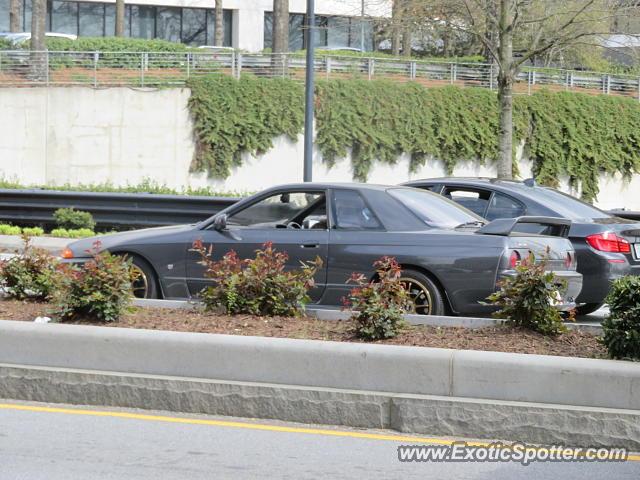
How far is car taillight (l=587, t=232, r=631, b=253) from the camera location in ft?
35.3

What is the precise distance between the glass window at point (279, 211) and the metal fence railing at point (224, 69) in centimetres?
2285

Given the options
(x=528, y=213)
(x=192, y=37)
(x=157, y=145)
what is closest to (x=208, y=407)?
(x=528, y=213)

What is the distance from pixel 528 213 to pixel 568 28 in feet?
44.3

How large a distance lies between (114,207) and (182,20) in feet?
133

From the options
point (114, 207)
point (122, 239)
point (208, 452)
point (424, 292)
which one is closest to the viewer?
point (208, 452)

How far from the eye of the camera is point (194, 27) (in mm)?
59781

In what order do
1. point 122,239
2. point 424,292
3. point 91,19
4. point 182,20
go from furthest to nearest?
point 182,20 < point 91,19 < point 122,239 < point 424,292

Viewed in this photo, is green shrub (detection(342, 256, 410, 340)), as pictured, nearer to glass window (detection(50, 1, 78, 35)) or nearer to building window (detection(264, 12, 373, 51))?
building window (detection(264, 12, 373, 51))

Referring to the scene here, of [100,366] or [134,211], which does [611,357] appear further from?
[134,211]

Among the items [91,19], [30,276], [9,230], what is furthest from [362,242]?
[91,19]

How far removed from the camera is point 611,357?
6.66 meters

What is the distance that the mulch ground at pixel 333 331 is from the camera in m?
7.20

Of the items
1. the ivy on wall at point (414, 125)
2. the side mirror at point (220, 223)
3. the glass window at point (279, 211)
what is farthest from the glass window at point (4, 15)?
the side mirror at point (220, 223)

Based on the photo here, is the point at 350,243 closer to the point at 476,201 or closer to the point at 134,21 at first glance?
the point at 476,201
